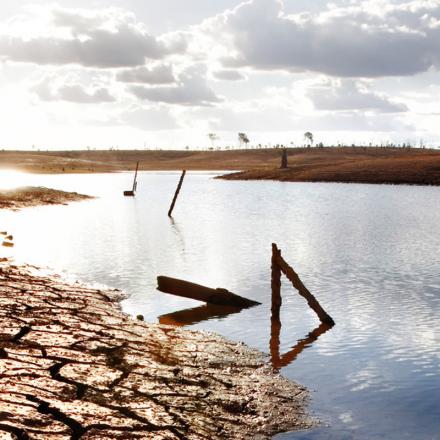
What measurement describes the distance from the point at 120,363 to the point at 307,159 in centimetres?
16118

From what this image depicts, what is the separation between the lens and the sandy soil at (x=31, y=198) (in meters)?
48.7

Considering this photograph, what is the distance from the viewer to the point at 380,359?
1303 cm

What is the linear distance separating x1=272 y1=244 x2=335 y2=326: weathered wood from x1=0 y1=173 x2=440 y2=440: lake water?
350mm

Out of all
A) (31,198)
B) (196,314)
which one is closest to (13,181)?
(31,198)

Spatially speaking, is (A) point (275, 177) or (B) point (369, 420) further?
(A) point (275, 177)

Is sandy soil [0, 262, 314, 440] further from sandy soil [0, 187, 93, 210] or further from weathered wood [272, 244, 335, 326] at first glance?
sandy soil [0, 187, 93, 210]

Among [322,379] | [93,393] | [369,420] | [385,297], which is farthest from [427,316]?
[93,393]

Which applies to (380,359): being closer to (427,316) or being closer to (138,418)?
(427,316)

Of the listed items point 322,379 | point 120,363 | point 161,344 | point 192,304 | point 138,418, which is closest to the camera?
point 138,418

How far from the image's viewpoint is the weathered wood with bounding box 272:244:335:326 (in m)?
15.7

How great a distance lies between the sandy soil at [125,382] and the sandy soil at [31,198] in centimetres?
3578

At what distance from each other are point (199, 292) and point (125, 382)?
7742 millimetres

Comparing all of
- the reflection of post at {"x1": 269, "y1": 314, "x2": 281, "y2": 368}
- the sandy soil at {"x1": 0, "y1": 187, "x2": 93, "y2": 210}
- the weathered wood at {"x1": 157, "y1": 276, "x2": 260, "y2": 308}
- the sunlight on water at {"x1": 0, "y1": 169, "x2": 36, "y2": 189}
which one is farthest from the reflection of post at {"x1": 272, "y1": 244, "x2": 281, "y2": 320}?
the sunlight on water at {"x1": 0, "y1": 169, "x2": 36, "y2": 189}

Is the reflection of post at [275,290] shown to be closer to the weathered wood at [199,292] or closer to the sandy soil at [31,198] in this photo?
the weathered wood at [199,292]
